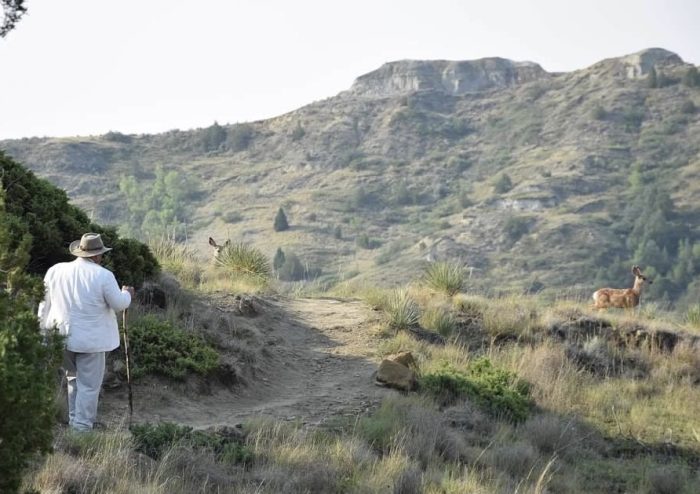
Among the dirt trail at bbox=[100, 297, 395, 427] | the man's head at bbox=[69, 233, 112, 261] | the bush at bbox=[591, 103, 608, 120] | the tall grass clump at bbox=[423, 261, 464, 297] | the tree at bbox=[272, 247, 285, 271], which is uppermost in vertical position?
the bush at bbox=[591, 103, 608, 120]

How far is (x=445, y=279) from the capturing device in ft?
54.2

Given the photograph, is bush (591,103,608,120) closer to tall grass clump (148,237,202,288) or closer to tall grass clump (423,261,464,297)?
tall grass clump (423,261,464,297)

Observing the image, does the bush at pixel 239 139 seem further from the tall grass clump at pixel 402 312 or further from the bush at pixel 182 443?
the bush at pixel 182 443

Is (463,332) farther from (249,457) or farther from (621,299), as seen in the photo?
(249,457)

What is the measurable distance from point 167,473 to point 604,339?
1008 centimetres

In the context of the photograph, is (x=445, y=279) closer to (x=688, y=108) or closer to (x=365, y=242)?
(x=365, y=242)

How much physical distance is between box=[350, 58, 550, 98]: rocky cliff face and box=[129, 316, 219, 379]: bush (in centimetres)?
12166

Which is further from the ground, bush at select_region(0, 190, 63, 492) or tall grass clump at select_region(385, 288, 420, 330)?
bush at select_region(0, 190, 63, 492)

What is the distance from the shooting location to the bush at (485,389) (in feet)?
36.5

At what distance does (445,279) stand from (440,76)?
125 metres

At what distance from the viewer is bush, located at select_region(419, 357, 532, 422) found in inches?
438

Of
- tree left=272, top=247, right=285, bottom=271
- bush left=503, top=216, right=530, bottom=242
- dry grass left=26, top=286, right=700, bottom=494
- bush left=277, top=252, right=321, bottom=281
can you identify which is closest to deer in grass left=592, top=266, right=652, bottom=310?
dry grass left=26, top=286, right=700, bottom=494

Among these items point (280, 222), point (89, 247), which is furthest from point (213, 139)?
point (89, 247)

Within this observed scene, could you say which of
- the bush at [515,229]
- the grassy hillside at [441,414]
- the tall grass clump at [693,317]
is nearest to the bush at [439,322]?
the grassy hillside at [441,414]
